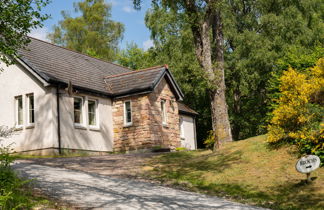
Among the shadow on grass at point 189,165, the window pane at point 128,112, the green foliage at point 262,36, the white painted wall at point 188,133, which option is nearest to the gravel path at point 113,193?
the shadow on grass at point 189,165

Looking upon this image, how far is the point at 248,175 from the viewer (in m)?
15.4

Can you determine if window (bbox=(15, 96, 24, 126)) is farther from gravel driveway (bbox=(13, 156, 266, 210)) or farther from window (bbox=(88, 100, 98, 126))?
gravel driveway (bbox=(13, 156, 266, 210))

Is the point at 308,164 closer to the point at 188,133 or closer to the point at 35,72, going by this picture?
the point at 35,72

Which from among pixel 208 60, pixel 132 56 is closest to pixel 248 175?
pixel 208 60

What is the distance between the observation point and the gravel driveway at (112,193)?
413 inches

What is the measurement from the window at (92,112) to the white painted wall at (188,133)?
8.02 metres

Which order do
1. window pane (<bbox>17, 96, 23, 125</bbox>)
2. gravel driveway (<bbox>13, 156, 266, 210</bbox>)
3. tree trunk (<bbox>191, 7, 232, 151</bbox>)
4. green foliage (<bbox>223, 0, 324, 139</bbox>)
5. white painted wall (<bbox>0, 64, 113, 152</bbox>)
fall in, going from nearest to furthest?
1. gravel driveway (<bbox>13, 156, 266, 210</bbox>)
2. tree trunk (<bbox>191, 7, 232, 151</bbox>)
3. white painted wall (<bbox>0, 64, 113, 152</bbox>)
4. window pane (<bbox>17, 96, 23, 125</bbox>)
5. green foliage (<bbox>223, 0, 324, 139</bbox>)

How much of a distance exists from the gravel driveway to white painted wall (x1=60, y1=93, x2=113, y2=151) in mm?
8406

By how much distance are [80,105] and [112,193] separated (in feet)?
44.2

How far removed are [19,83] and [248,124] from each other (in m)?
21.6

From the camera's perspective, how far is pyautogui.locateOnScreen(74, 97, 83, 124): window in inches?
962

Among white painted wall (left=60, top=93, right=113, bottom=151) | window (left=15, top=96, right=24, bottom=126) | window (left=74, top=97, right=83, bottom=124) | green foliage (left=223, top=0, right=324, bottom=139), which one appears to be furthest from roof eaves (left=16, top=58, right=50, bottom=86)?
green foliage (left=223, top=0, right=324, bottom=139)

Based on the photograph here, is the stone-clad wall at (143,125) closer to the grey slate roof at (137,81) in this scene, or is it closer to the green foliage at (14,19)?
the grey slate roof at (137,81)

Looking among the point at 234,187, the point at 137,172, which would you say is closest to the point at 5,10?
the point at 137,172
